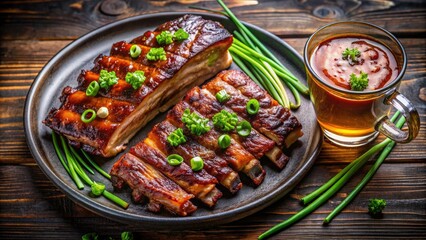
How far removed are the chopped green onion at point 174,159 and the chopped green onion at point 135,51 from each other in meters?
1.01

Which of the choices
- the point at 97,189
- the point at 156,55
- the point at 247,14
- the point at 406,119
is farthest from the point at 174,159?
the point at 247,14

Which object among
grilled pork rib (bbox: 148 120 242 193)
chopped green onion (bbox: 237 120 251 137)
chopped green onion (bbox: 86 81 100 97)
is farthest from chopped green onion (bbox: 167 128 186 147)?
chopped green onion (bbox: 86 81 100 97)

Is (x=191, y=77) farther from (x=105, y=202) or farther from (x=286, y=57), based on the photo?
(x=105, y=202)

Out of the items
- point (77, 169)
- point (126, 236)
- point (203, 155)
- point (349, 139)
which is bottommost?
point (126, 236)

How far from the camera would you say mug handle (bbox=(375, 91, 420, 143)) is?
3939 mm

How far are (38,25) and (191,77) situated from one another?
1.73m

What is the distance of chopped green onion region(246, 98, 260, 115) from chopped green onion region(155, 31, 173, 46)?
0.88m

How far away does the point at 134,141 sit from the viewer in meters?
4.63

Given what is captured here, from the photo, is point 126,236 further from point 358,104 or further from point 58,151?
point 358,104

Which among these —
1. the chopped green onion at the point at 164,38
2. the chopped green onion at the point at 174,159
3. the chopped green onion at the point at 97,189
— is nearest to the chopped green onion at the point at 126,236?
the chopped green onion at the point at 97,189

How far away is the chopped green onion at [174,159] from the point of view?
4.04 meters

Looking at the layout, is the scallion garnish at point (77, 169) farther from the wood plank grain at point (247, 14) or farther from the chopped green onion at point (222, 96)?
the wood plank grain at point (247, 14)

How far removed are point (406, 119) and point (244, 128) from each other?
3.71ft

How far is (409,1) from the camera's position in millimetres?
5535
